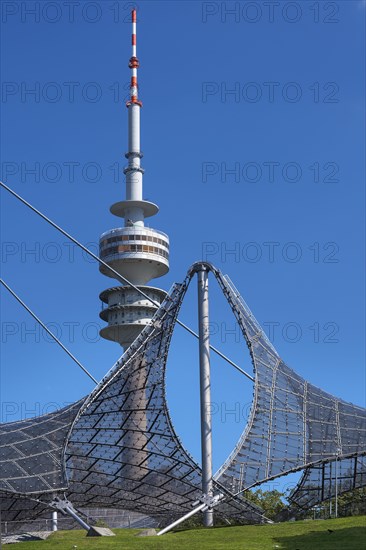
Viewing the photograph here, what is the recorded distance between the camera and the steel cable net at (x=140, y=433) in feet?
211

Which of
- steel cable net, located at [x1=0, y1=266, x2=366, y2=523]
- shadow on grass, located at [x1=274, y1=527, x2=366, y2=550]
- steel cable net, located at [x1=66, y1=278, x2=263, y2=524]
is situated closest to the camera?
shadow on grass, located at [x1=274, y1=527, x2=366, y2=550]

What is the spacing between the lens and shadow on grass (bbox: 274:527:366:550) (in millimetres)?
38812

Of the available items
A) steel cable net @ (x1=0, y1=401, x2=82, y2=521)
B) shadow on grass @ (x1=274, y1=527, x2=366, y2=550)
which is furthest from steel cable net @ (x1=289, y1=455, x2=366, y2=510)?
shadow on grass @ (x1=274, y1=527, x2=366, y2=550)

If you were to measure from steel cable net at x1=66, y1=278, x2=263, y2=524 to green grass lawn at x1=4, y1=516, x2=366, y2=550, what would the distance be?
39.6 feet

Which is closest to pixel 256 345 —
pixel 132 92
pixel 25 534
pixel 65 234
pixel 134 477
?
pixel 134 477

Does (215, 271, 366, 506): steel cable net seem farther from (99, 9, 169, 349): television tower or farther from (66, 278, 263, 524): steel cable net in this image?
(99, 9, 169, 349): television tower

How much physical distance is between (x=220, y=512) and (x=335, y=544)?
24459 millimetres

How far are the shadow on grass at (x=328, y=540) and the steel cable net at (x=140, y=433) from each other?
18872 millimetres

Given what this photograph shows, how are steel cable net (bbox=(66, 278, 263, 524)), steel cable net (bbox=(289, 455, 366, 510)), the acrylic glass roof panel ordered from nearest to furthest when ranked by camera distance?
the acrylic glass roof panel, steel cable net (bbox=(289, 455, 366, 510)), steel cable net (bbox=(66, 278, 263, 524))

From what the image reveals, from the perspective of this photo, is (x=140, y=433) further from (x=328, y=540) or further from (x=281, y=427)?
(x=328, y=540)

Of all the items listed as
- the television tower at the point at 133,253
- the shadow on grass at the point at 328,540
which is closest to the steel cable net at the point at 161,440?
the shadow on grass at the point at 328,540

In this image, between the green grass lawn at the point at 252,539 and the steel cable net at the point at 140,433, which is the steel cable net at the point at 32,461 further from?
the green grass lawn at the point at 252,539

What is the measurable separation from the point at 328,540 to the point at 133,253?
98.3 metres

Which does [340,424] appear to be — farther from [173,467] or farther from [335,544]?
[335,544]
